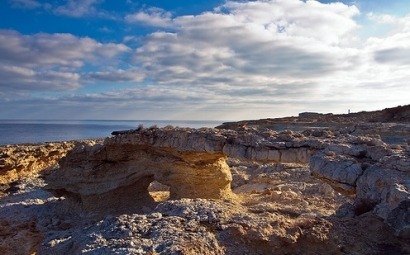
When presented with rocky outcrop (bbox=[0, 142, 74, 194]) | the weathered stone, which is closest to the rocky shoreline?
the weathered stone

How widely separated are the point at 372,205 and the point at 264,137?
5148 millimetres

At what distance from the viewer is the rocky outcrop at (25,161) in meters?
25.8

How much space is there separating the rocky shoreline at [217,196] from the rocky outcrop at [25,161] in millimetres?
128

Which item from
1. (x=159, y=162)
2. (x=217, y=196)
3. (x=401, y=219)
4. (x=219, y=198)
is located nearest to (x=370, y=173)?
(x=401, y=219)

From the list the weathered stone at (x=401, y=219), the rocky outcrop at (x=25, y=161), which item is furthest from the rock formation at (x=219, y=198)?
the rocky outcrop at (x=25, y=161)

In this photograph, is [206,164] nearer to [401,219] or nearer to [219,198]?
[219,198]

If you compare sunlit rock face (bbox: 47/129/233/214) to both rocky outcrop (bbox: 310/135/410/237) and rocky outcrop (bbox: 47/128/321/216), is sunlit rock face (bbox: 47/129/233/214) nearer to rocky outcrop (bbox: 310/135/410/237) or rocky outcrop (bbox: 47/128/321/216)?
rocky outcrop (bbox: 47/128/321/216)

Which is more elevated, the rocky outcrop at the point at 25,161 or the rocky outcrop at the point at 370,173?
the rocky outcrop at the point at 370,173

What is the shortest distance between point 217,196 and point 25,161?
17607mm

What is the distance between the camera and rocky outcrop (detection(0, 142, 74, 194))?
25.8 meters

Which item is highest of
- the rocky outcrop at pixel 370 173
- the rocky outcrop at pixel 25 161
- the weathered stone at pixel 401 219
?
the rocky outcrop at pixel 370 173

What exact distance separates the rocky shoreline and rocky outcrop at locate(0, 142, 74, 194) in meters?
0.13

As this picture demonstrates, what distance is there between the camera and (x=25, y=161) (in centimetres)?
2691

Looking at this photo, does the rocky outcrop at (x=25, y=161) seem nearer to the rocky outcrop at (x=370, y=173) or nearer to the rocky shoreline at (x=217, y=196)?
the rocky shoreline at (x=217, y=196)
